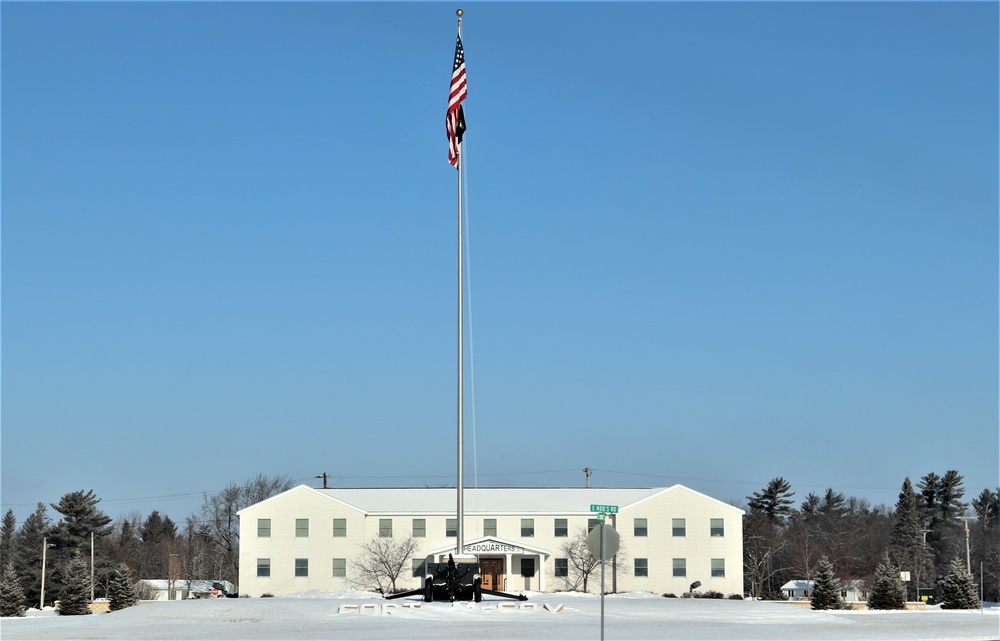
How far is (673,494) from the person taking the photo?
72625 mm

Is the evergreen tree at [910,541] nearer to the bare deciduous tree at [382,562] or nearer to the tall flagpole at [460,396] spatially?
the bare deciduous tree at [382,562]

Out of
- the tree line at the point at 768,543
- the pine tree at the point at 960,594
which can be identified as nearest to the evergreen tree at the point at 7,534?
the tree line at the point at 768,543

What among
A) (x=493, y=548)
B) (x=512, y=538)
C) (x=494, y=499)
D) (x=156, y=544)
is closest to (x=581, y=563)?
(x=512, y=538)

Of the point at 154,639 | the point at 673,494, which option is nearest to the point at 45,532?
the point at 673,494

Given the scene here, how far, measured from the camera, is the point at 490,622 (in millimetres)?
33688

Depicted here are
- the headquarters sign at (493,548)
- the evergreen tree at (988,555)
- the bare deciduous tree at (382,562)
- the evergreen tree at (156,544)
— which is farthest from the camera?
the evergreen tree at (156,544)

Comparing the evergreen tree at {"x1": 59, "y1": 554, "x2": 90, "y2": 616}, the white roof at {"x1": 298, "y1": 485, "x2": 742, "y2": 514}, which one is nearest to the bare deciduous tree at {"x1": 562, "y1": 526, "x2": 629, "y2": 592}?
the white roof at {"x1": 298, "y1": 485, "x2": 742, "y2": 514}

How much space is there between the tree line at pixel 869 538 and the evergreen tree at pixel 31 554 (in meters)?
52.5

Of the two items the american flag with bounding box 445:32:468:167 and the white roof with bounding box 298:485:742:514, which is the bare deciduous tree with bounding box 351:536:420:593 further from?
the american flag with bounding box 445:32:468:167

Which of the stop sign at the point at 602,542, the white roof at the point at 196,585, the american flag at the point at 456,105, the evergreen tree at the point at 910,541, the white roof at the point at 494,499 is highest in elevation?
the american flag at the point at 456,105

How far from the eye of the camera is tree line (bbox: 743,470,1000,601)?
3703 inches

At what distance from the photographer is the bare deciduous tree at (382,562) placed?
69812 millimetres

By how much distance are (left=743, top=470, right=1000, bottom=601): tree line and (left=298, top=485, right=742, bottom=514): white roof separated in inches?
619

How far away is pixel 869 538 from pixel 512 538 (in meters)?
64.2
